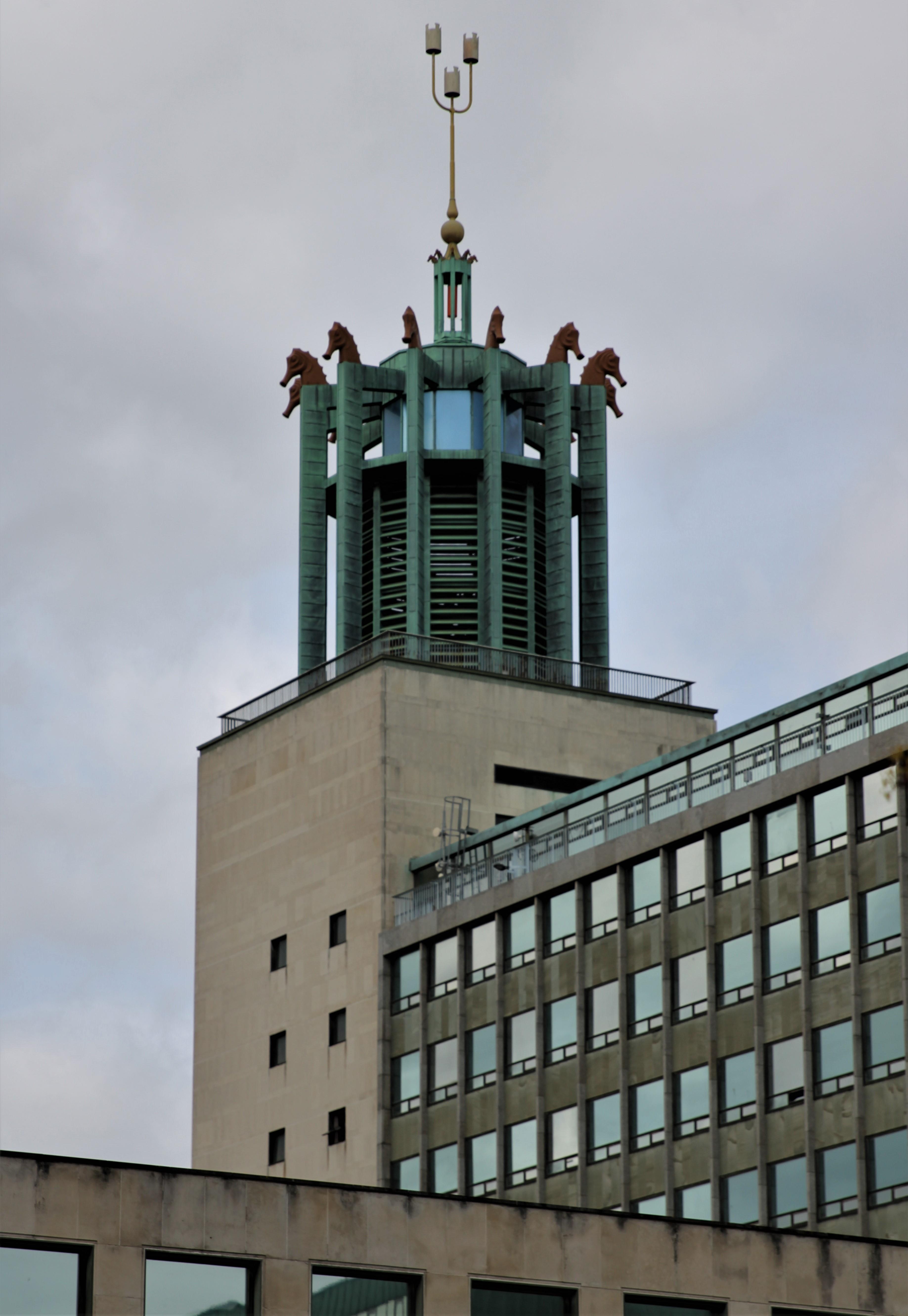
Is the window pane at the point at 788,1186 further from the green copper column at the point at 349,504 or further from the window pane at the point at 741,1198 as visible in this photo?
the green copper column at the point at 349,504

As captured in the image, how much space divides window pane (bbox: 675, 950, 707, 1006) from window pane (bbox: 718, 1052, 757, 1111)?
2173mm

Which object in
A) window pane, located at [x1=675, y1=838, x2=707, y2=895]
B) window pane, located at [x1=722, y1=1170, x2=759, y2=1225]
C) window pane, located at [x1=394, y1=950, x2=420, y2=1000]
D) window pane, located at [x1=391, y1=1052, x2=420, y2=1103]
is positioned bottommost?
window pane, located at [x1=722, y1=1170, x2=759, y2=1225]

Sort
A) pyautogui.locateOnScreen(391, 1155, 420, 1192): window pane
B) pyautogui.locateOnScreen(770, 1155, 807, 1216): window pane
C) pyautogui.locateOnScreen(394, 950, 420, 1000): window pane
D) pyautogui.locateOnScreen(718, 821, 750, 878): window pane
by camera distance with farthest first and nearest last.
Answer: pyautogui.locateOnScreen(394, 950, 420, 1000): window pane
pyautogui.locateOnScreen(391, 1155, 420, 1192): window pane
pyautogui.locateOnScreen(718, 821, 750, 878): window pane
pyautogui.locateOnScreen(770, 1155, 807, 1216): window pane

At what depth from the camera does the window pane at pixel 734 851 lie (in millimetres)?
83750

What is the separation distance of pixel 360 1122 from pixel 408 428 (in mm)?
26569

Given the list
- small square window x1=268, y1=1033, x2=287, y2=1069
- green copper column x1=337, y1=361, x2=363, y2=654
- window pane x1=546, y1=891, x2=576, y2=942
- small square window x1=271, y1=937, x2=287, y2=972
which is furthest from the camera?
green copper column x1=337, y1=361, x2=363, y2=654

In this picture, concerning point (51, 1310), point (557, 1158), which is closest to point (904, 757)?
point (51, 1310)

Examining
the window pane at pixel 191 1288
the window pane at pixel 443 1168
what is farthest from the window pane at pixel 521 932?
the window pane at pixel 191 1288

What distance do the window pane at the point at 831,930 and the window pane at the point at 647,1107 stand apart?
752cm

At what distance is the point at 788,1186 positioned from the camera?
79000mm

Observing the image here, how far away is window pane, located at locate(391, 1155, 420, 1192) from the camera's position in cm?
9381

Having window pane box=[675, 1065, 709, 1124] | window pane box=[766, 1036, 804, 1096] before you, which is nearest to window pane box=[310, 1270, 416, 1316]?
window pane box=[766, 1036, 804, 1096]

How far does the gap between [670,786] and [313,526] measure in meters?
26.2

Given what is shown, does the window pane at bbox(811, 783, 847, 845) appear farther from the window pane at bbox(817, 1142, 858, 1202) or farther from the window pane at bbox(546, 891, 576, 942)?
the window pane at bbox(546, 891, 576, 942)
